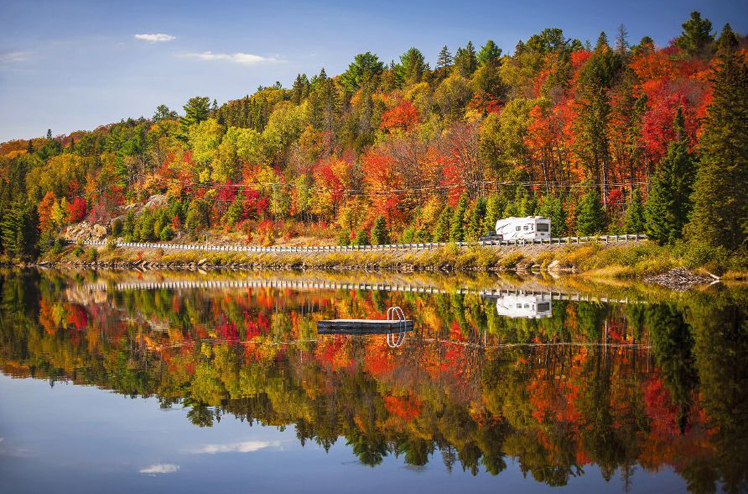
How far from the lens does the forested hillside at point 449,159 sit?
56.8m

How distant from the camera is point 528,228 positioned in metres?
71.2

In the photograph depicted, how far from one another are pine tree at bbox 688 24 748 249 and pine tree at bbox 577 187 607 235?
16242 mm

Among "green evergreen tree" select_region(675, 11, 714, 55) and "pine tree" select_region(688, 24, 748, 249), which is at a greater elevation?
"green evergreen tree" select_region(675, 11, 714, 55)

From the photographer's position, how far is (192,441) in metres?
16.5

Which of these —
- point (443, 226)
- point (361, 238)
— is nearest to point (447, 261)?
point (443, 226)

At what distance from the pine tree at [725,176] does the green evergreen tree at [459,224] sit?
3141cm

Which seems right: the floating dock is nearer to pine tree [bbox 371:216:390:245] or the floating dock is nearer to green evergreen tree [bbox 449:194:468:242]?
green evergreen tree [bbox 449:194:468:242]

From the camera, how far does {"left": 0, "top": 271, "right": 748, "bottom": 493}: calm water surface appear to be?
1386 cm

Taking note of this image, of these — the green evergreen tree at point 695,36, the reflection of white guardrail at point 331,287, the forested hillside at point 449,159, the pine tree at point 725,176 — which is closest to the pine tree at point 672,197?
the forested hillside at point 449,159

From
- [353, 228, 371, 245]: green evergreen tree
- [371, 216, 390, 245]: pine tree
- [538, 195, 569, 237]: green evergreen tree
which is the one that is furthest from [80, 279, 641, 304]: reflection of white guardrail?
[353, 228, 371, 245]: green evergreen tree

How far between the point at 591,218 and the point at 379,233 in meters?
29.7

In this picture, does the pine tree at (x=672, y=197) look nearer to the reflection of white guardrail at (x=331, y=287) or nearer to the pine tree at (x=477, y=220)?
the reflection of white guardrail at (x=331, y=287)

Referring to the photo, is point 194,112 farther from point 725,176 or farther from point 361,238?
point 725,176

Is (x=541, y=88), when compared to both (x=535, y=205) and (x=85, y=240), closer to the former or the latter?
(x=535, y=205)
